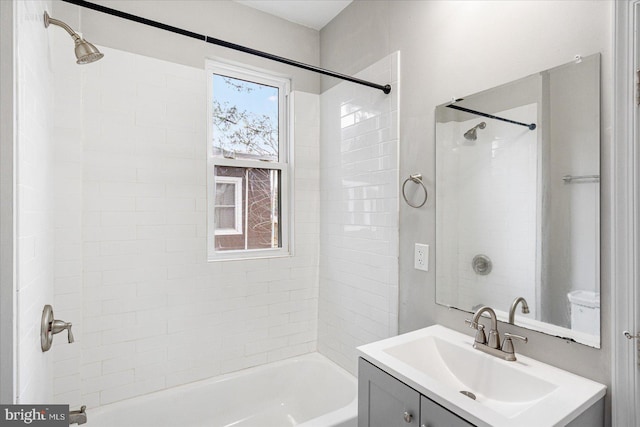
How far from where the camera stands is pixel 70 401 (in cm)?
182

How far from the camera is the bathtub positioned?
1930 millimetres

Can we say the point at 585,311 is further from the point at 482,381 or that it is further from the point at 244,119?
the point at 244,119

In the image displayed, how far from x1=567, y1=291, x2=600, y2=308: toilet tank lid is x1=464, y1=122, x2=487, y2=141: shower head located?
0.73 m

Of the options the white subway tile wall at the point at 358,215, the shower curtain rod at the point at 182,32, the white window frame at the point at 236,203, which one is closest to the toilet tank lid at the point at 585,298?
the white subway tile wall at the point at 358,215

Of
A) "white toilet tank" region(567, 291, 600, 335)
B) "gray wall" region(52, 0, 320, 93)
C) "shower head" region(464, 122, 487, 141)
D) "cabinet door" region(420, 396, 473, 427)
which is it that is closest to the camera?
"cabinet door" region(420, 396, 473, 427)

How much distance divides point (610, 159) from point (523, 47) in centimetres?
55

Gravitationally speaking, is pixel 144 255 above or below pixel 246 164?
below

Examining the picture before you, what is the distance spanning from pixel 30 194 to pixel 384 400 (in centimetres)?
138

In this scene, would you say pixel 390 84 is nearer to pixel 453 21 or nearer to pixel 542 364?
pixel 453 21

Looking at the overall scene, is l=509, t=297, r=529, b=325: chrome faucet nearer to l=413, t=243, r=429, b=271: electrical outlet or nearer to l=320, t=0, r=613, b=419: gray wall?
l=320, t=0, r=613, b=419: gray wall

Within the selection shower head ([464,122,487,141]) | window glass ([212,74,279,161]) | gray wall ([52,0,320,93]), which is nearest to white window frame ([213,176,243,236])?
window glass ([212,74,279,161])

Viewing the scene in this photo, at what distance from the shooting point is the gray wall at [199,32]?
1.89 meters

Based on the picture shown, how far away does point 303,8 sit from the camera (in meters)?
2.36

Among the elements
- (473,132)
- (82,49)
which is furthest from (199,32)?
(473,132)
